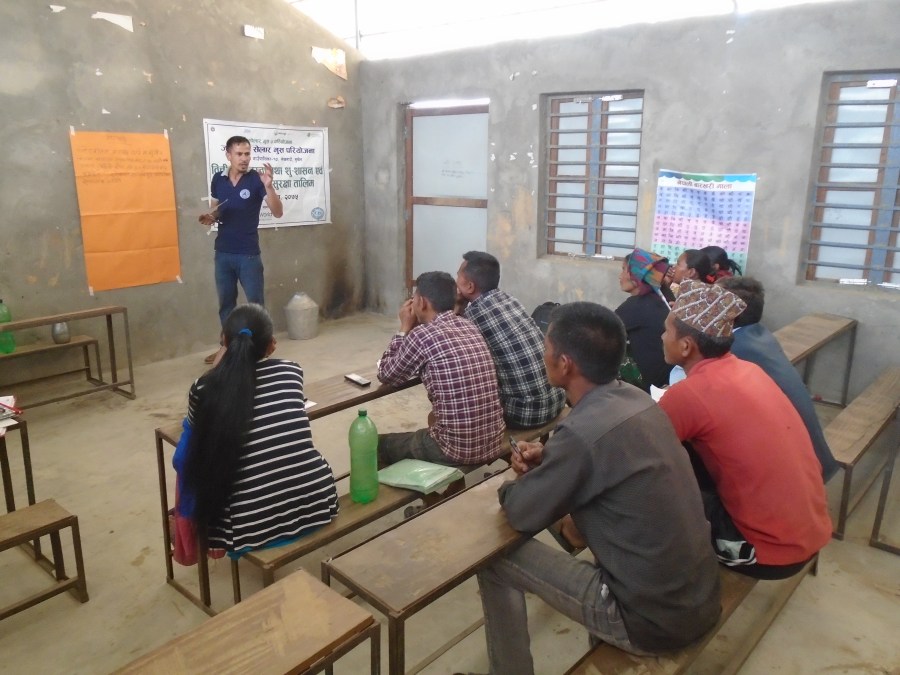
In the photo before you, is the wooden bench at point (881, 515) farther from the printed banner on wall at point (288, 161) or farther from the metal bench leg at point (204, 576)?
the printed banner on wall at point (288, 161)

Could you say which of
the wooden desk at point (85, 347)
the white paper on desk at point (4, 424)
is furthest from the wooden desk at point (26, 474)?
the wooden desk at point (85, 347)

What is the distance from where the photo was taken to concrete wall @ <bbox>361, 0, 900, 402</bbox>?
4289 millimetres

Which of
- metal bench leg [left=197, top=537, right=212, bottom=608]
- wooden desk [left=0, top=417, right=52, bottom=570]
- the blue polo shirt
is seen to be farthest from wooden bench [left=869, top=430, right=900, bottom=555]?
the blue polo shirt

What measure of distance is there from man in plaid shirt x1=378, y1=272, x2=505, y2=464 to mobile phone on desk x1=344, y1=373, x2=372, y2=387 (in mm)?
175

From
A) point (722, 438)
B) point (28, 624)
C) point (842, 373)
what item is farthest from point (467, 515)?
point (842, 373)

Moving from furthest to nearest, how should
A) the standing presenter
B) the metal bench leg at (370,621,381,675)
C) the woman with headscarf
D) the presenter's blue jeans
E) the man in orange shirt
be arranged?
the presenter's blue jeans → the standing presenter → the woman with headscarf → the man in orange shirt → the metal bench leg at (370,621,381,675)

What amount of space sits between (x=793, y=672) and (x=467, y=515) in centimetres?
131

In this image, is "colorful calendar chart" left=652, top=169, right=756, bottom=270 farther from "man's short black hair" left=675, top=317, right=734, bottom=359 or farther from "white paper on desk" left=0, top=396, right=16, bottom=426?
"white paper on desk" left=0, top=396, right=16, bottom=426

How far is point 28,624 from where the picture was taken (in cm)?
247

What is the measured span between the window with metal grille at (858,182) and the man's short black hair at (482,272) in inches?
105

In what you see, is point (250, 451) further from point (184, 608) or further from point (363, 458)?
point (184, 608)

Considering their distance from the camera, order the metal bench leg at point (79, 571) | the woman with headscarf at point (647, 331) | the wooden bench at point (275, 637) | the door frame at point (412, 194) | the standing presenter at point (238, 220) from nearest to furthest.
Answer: the wooden bench at point (275, 637) → the metal bench leg at point (79, 571) → the woman with headscarf at point (647, 331) → the standing presenter at point (238, 220) → the door frame at point (412, 194)

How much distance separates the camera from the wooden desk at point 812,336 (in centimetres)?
361

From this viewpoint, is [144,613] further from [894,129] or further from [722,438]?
[894,129]
